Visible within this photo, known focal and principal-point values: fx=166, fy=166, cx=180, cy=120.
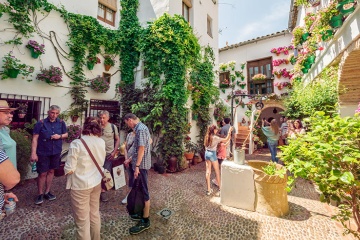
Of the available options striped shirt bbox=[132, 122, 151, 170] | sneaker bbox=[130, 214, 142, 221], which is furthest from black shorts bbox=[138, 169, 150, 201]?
sneaker bbox=[130, 214, 142, 221]

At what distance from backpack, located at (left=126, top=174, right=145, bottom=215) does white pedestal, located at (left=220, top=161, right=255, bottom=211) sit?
2022 millimetres

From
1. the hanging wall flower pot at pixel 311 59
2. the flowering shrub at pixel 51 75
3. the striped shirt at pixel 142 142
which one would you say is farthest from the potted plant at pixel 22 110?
the hanging wall flower pot at pixel 311 59

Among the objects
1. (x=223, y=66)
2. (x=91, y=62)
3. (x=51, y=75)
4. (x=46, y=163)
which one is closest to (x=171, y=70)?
(x=91, y=62)

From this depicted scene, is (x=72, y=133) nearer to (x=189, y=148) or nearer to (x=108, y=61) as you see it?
(x=108, y=61)

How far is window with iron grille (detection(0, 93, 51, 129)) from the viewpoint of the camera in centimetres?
488

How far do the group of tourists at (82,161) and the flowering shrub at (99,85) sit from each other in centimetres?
284

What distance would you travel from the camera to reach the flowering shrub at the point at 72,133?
5.69 m

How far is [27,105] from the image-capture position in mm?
5133

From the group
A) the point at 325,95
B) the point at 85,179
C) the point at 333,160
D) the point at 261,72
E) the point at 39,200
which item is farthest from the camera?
the point at 261,72

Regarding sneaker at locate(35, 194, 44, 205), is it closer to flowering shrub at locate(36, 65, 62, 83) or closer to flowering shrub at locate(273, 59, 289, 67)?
flowering shrub at locate(36, 65, 62, 83)

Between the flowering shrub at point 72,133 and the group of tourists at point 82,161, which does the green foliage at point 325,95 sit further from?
the flowering shrub at point 72,133

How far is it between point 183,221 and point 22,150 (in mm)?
4584

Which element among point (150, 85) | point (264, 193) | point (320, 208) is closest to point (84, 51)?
point (150, 85)

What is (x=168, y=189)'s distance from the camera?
486cm
